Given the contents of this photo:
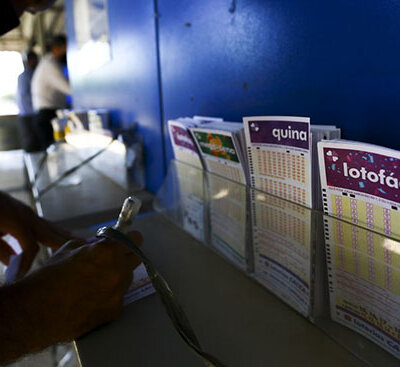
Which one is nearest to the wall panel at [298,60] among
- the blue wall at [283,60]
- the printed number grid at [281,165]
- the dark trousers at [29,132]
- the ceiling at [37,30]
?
the blue wall at [283,60]

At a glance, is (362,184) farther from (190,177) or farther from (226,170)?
(190,177)

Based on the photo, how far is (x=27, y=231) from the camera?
855mm

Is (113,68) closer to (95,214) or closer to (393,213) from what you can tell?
(95,214)

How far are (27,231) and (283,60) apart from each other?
0.72 metres

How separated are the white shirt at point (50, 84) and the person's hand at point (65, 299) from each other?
3.36m

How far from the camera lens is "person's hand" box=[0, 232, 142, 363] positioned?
49 cm

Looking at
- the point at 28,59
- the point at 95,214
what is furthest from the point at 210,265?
the point at 28,59

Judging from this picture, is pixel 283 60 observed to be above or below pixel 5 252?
above

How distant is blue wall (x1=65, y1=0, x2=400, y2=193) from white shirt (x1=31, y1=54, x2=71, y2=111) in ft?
8.52

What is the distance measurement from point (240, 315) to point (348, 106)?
0.39 m

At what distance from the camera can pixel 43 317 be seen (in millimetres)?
495

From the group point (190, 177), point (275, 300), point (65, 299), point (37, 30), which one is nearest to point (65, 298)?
point (65, 299)

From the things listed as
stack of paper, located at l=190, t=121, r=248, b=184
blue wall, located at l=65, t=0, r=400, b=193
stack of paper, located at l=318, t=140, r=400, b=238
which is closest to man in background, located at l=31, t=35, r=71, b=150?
blue wall, located at l=65, t=0, r=400, b=193

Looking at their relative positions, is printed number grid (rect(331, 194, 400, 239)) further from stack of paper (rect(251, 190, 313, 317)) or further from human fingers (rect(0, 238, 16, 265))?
human fingers (rect(0, 238, 16, 265))
